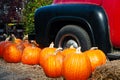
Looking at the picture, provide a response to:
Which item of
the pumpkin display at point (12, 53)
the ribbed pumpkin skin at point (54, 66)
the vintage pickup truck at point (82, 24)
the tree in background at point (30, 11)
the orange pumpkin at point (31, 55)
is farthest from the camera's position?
the tree in background at point (30, 11)

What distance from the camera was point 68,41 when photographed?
8094 millimetres

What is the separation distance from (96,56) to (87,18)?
713 mm

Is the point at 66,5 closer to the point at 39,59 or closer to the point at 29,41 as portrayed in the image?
the point at 39,59

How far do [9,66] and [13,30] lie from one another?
5.59 m

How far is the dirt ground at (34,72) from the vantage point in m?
5.71

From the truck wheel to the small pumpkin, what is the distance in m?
0.71

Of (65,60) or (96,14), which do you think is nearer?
(65,60)

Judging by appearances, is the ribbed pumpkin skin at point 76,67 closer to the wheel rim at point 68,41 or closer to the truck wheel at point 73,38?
the truck wheel at point 73,38

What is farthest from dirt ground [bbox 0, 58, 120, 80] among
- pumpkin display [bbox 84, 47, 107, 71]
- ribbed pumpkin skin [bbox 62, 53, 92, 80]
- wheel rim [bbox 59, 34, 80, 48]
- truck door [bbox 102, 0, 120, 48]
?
truck door [bbox 102, 0, 120, 48]

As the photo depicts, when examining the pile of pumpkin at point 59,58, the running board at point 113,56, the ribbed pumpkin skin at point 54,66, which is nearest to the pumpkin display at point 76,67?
the pile of pumpkin at point 59,58

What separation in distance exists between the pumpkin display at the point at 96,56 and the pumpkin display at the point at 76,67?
0.58m

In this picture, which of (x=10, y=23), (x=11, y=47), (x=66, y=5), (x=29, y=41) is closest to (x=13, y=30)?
(x=10, y=23)

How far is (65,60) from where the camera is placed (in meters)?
6.71

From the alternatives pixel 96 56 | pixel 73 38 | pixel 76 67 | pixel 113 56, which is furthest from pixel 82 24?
pixel 76 67
